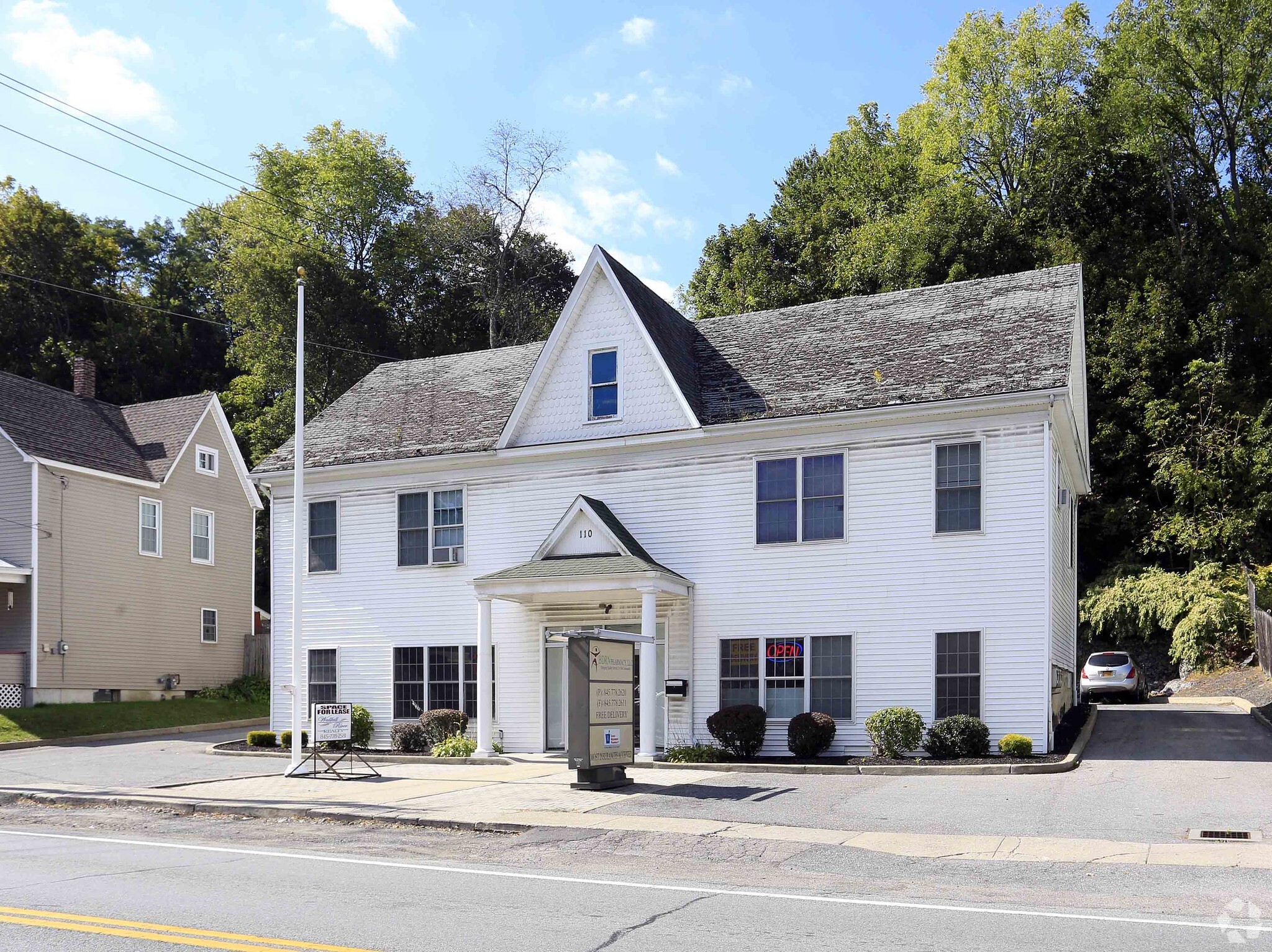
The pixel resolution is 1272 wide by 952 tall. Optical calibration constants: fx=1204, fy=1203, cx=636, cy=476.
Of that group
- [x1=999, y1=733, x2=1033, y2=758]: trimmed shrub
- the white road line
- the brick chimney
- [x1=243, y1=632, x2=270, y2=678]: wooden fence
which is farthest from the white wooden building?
the brick chimney

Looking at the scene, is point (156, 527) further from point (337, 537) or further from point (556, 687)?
point (556, 687)

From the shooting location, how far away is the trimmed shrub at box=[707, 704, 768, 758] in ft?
70.7

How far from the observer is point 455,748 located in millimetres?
23656

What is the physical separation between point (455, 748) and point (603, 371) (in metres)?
8.18

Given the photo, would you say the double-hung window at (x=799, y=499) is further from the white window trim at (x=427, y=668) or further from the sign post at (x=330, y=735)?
the sign post at (x=330, y=735)

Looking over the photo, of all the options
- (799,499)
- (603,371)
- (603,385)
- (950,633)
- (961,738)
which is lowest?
(961,738)

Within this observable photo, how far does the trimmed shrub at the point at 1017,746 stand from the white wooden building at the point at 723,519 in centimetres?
60

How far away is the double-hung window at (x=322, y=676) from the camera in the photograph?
26797mm

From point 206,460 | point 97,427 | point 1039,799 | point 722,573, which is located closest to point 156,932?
point 1039,799

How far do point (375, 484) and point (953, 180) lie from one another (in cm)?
3402

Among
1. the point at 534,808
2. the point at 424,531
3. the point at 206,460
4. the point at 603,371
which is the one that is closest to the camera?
the point at 534,808

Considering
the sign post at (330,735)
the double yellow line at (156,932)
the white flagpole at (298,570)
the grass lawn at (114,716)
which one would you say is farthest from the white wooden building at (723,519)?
the double yellow line at (156,932)

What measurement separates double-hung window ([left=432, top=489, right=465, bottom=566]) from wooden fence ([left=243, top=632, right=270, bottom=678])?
18126mm

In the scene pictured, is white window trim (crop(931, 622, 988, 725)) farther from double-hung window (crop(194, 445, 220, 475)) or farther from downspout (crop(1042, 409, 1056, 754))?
double-hung window (crop(194, 445, 220, 475))
